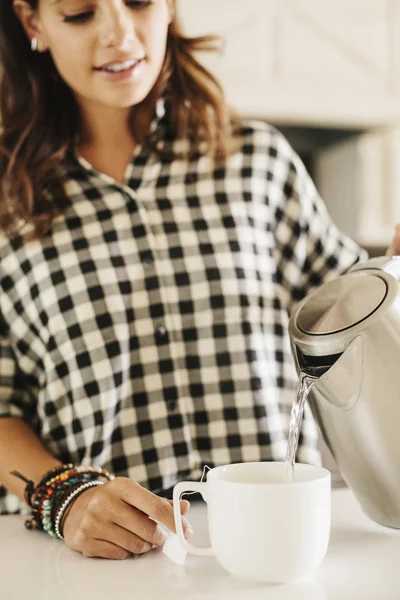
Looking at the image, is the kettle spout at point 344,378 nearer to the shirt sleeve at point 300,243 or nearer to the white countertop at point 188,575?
the white countertop at point 188,575

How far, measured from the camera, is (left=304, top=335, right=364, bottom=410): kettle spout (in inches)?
26.7

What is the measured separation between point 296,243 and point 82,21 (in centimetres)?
38

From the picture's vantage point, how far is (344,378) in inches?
27.1

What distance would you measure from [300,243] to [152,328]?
9.2 inches

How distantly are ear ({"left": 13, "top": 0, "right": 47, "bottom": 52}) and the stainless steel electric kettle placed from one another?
55 cm

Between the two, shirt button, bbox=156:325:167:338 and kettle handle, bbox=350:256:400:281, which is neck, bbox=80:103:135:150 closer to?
shirt button, bbox=156:325:167:338

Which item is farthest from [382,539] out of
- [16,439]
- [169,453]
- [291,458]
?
[16,439]

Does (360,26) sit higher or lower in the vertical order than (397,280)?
lower

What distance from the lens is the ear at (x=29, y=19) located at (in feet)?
3.46

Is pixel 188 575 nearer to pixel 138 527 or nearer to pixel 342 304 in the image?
pixel 138 527

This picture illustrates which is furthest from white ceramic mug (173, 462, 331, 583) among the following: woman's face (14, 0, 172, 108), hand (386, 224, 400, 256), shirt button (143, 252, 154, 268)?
woman's face (14, 0, 172, 108)

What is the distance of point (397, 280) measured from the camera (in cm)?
72

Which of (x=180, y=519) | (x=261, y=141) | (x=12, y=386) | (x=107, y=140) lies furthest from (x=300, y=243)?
(x=180, y=519)

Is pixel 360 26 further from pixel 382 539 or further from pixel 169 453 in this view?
pixel 382 539
